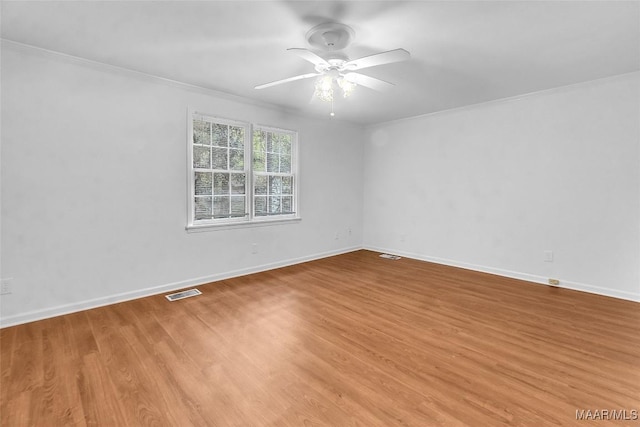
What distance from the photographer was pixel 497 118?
14.1 ft

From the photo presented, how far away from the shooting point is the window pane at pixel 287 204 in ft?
16.0

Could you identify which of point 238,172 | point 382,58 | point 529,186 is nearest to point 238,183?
point 238,172

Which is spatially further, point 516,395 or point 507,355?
point 507,355

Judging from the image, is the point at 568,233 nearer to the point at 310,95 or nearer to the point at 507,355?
the point at 507,355

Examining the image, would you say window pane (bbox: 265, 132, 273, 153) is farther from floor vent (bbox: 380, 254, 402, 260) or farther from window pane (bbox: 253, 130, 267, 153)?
floor vent (bbox: 380, 254, 402, 260)

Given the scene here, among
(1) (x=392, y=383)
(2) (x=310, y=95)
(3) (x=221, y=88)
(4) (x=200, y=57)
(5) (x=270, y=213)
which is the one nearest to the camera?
(1) (x=392, y=383)

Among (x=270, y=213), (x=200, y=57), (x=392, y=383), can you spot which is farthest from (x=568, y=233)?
(x=200, y=57)

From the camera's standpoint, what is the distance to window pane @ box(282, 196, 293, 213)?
488 centimetres

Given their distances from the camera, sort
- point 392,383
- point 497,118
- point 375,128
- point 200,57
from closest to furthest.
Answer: point 392,383, point 200,57, point 497,118, point 375,128

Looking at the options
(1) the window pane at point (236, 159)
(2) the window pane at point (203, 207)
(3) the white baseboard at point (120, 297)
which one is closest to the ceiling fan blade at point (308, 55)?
(1) the window pane at point (236, 159)

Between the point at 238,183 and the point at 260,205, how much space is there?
0.52 metres

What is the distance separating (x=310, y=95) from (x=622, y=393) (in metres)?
4.07

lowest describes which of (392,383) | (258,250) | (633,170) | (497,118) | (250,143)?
(392,383)

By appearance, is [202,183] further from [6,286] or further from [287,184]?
[6,286]
